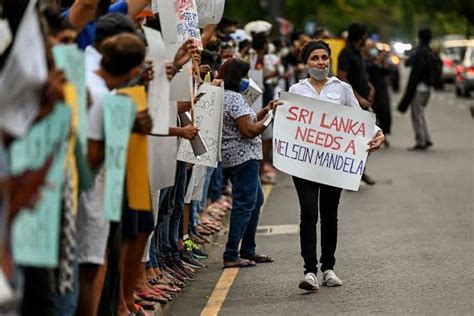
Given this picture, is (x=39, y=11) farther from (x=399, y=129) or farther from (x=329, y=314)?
(x=399, y=129)

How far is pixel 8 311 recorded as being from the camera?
559 cm

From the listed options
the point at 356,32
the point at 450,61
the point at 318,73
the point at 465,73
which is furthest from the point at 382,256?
the point at 450,61

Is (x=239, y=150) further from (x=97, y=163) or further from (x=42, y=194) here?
(x=42, y=194)

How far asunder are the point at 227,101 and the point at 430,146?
14.5 m

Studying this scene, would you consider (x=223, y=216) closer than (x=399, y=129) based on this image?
Yes

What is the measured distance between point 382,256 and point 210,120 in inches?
77.5

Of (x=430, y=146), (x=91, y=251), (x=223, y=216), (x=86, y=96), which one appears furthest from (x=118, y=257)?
(x=430, y=146)

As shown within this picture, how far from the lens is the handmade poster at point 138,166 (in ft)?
25.8

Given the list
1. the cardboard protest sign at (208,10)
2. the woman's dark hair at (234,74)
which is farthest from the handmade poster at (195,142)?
the cardboard protest sign at (208,10)

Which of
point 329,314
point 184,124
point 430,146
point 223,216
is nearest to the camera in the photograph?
point 329,314

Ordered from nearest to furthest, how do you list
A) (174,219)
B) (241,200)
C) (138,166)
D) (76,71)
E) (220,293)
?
(76,71) → (138,166) → (220,293) → (174,219) → (241,200)

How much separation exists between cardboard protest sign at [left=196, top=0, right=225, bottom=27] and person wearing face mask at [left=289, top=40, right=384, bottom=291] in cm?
113

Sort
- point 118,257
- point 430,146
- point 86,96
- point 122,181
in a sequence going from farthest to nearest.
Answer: point 430,146 → point 118,257 → point 122,181 → point 86,96

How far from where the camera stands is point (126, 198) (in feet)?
26.2
